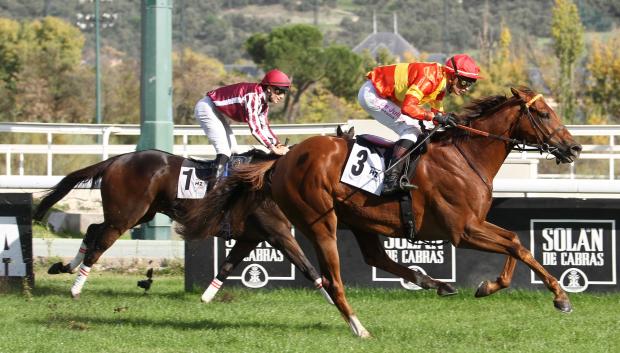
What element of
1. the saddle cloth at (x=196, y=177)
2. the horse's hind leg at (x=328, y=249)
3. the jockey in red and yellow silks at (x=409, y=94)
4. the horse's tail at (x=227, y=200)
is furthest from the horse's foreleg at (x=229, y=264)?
the jockey in red and yellow silks at (x=409, y=94)

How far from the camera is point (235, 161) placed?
912 cm

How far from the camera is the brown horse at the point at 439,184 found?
749cm

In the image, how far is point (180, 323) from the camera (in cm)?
809

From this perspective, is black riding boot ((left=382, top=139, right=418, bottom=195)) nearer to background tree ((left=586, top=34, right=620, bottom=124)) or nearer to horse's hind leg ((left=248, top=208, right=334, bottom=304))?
horse's hind leg ((left=248, top=208, right=334, bottom=304))

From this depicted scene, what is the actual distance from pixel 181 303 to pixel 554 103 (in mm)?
26666

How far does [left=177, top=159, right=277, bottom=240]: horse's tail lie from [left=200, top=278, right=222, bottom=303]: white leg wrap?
676 mm

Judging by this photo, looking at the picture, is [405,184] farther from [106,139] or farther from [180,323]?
[106,139]

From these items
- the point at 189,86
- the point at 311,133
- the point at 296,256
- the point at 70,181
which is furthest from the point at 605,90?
the point at 296,256

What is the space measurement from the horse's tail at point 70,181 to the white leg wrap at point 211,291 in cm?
140

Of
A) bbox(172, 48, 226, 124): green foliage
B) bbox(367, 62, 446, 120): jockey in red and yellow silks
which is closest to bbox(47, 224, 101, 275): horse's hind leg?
bbox(367, 62, 446, 120): jockey in red and yellow silks

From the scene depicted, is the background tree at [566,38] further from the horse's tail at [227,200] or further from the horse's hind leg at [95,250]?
the horse's tail at [227,200]

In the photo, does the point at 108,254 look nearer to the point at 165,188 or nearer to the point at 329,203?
the point at 165,188

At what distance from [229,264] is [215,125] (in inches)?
47.3

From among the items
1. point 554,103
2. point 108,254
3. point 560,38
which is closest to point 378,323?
point 108,254
